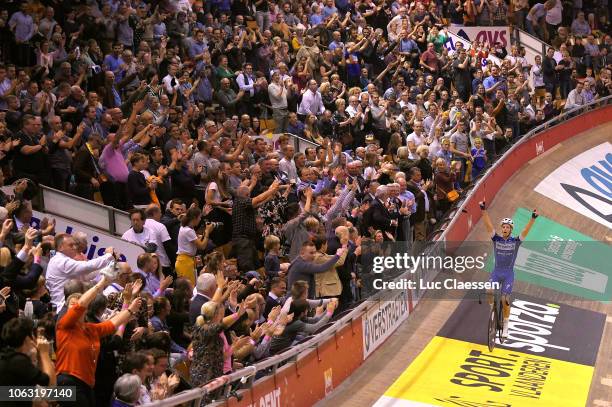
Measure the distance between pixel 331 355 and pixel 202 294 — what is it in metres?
3.37

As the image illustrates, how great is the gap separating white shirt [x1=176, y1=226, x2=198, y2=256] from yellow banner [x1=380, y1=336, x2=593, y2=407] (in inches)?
126

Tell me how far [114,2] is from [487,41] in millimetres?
15495

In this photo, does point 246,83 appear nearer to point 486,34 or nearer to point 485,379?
point 485,379

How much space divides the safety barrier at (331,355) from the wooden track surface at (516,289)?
16cm

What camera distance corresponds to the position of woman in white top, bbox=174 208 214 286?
1269 cm

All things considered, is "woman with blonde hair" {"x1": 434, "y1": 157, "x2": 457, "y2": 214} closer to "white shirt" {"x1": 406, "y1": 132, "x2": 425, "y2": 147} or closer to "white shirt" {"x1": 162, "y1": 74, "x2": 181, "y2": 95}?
"white shirt" {"x1": 406, "y1": 132, "x2": 425, "y2": 147}

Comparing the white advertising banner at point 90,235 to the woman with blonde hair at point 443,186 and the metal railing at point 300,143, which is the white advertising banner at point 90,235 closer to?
the metal railing at point 300,143

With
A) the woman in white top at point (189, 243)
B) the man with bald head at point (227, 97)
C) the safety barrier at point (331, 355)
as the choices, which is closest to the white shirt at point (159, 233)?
the woman in white top at point (189, 243)

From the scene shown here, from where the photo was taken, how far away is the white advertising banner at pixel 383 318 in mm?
14547

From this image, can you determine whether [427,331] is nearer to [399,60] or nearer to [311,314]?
[311,314]

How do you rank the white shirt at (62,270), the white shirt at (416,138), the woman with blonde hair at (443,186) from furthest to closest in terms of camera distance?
1. the white shirt at (416,138)
2. the woman with blonde hair at (443,186)
3. the white shirt at (62,270)

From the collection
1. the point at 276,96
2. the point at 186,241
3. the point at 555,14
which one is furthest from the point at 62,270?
the point at 555,14

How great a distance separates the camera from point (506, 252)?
15.7 metres

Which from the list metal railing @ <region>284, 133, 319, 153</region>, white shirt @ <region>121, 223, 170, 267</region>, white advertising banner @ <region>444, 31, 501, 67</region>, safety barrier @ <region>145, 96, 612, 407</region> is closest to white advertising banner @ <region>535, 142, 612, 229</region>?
safety barrier @ <region>145, 96, 612, 407</region>
